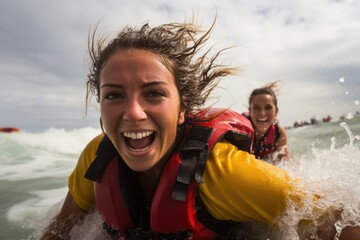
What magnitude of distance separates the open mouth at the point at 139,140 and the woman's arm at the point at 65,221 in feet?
3.46

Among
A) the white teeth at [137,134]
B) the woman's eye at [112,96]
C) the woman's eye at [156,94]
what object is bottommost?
the white teeth at [137,134]

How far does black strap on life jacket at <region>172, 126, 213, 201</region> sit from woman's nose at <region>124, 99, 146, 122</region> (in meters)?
0.45

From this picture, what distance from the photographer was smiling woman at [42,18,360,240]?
6.48 ft

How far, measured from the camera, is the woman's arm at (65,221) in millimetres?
2793

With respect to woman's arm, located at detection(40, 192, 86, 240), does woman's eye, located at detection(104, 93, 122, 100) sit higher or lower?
higher

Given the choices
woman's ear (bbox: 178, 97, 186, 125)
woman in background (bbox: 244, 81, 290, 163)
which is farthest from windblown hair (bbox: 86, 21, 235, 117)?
woman in background (bbox: 244, 81, 290, 163)

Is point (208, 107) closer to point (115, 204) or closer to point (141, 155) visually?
point (141, 155)

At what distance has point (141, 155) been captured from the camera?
2.05 m

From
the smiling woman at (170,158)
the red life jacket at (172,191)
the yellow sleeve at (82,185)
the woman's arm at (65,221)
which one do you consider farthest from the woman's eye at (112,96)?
the woman's arm at (65,221)

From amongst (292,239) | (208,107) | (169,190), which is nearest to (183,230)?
(169,190)

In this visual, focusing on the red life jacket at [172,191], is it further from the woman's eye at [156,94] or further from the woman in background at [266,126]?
the woman in background at [266,126]

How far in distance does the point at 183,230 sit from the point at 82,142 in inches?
649

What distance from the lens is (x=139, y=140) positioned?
6.81ft

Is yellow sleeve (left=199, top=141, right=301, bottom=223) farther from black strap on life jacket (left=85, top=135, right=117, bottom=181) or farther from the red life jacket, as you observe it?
black strap on life jacket (left=85, top=135, right=117, bottom=181)
